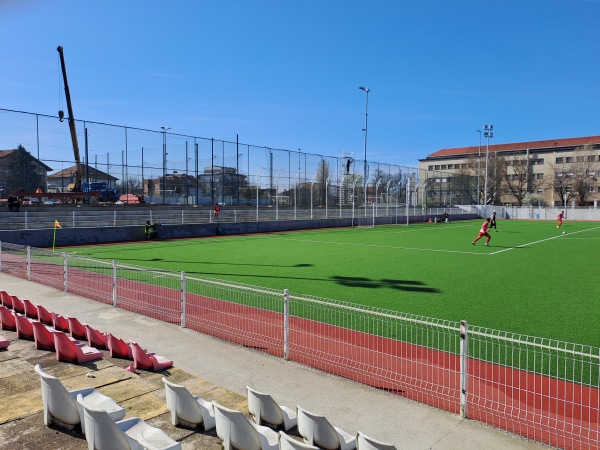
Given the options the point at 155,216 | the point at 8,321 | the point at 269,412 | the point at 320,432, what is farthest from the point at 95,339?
the point at 155,216

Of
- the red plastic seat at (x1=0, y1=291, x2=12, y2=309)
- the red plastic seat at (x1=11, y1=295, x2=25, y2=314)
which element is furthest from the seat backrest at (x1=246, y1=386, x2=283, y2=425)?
the red plastic seat at (x1=0, y1=291, x2=12, y2=309)

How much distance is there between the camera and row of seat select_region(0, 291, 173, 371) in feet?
22.0

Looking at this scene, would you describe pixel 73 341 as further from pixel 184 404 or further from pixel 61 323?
pixel 184 404

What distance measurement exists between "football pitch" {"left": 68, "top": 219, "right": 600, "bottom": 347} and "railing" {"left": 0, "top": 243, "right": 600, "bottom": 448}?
134 centimetres

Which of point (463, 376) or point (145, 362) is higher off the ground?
point (463, 376)

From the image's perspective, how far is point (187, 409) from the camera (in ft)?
16.0

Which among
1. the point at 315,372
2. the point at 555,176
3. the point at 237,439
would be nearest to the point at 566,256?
the point at 315,372

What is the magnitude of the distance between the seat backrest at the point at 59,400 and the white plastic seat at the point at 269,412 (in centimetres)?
187

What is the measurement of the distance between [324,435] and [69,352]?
15.0ft

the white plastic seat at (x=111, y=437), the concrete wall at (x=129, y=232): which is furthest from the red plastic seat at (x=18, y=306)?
the concrete wall at (x=129, y=232)

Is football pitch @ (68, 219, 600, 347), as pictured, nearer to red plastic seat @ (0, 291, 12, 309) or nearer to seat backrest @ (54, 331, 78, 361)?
red plastic seat @ (0, 291, 12, 309)

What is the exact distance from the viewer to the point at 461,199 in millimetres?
77188

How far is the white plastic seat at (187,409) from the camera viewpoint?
484cm

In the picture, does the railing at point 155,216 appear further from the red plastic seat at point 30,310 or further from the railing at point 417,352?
the red plastic seat at point 30,310
